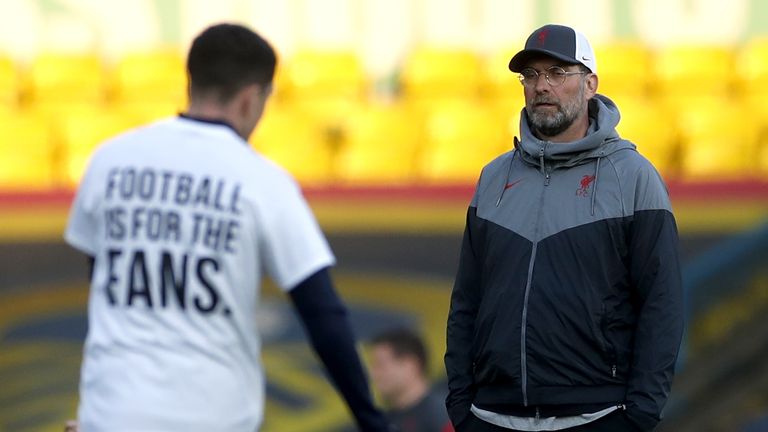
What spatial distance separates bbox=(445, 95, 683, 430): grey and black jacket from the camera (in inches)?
144

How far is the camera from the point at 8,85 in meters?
11.8

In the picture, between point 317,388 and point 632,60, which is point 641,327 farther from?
point 632,60

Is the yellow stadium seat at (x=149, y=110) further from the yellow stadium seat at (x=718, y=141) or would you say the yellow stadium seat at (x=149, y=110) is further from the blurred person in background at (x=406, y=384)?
the blurred person in background at (x=406, y=384)

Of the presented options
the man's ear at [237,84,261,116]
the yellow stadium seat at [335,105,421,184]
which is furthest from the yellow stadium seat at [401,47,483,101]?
the man's ear at [237,84,261,116]

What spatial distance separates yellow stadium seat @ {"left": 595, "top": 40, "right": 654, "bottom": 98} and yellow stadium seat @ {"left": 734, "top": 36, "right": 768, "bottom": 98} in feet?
2.58

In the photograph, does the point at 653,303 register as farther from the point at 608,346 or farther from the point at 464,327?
the point at 464,327

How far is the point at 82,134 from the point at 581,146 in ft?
22.6

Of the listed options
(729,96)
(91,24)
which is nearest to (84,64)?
(91,24)

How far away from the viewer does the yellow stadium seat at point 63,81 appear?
12.0 m

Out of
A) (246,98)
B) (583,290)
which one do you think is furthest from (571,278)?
(246,98)

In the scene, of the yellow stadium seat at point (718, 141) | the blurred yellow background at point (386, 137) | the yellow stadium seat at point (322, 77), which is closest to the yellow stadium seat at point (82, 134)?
the blurred yellow background at point (386, 137)

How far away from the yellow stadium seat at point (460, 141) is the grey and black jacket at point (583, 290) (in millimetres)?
5977

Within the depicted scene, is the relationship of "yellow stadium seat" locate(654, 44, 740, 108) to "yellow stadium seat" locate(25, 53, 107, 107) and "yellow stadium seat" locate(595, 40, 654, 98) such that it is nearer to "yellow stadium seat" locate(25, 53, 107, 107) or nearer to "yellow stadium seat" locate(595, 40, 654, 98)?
"yellow stadium seat" locate(595, 40, 654, 98)

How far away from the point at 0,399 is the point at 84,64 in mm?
4664
